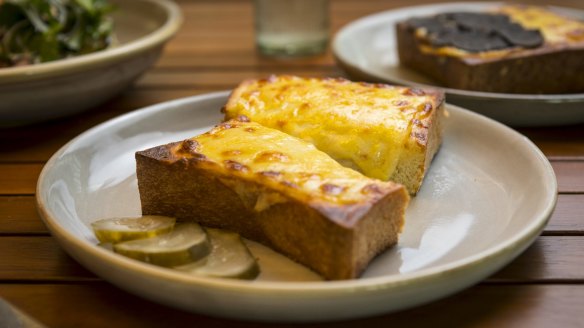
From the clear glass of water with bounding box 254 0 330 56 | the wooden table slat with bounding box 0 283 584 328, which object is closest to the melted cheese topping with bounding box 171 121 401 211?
the wooden table slat with bounding box 0 283 584 328

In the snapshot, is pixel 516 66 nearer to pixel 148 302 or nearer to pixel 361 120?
pixel 361 120

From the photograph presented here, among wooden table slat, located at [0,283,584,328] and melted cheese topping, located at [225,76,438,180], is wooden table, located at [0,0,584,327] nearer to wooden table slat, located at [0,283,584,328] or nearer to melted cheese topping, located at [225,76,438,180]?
wooden table slat, located at [0,283,584,328]

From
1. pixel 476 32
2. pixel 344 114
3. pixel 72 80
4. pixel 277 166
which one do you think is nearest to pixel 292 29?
pixel 476 32

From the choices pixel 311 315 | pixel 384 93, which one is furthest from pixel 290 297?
pixel 384 93

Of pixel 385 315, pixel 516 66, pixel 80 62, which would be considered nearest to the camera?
pixel 385 315

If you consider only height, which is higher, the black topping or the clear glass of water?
the black topping

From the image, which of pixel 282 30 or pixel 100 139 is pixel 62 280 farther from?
pixel 282 30

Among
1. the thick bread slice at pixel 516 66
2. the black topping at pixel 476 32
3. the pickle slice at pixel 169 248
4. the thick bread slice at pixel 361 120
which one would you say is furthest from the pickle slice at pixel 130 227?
the black topping at pixel 476 32

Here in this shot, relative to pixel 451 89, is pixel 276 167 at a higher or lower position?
higher

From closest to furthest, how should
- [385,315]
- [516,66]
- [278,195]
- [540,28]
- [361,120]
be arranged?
1. [385,315]
2. [278,195]
3. [361,120]
4. [516,66]
5. [540,28]
